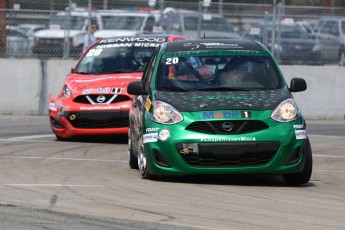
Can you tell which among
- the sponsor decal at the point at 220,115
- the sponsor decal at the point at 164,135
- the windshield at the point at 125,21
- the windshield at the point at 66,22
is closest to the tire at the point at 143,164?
the sponsor decal at the point at 164,135

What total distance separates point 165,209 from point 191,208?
0.77ft

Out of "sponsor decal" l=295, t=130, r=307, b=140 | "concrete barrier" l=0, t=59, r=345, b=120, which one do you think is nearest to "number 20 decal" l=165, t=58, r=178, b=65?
"sponsor decal" l=295, t=130, r=307, b=140

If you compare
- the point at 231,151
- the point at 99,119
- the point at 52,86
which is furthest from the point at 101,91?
the point at 52,86

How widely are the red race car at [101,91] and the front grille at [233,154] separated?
476 centimetres

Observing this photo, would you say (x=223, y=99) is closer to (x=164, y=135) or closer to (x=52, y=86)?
(x=164, y=135)

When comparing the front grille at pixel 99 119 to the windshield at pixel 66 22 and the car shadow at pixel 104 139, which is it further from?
the windshield at pixel 66 22

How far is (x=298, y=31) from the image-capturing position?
78.7 ft

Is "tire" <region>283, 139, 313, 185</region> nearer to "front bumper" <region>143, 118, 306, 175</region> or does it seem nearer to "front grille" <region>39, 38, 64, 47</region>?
"front bumper" <region>143, 118, 306, 175</region>

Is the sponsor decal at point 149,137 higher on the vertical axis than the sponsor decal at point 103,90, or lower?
higher

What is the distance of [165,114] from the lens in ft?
36.1

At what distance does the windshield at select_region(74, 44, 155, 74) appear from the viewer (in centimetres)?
1670

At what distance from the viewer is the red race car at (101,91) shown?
15.5m

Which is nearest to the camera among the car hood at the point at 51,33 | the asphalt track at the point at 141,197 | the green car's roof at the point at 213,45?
the asphalt track at the point at 141,197

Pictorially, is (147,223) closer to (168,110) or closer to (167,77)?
(168,110)
